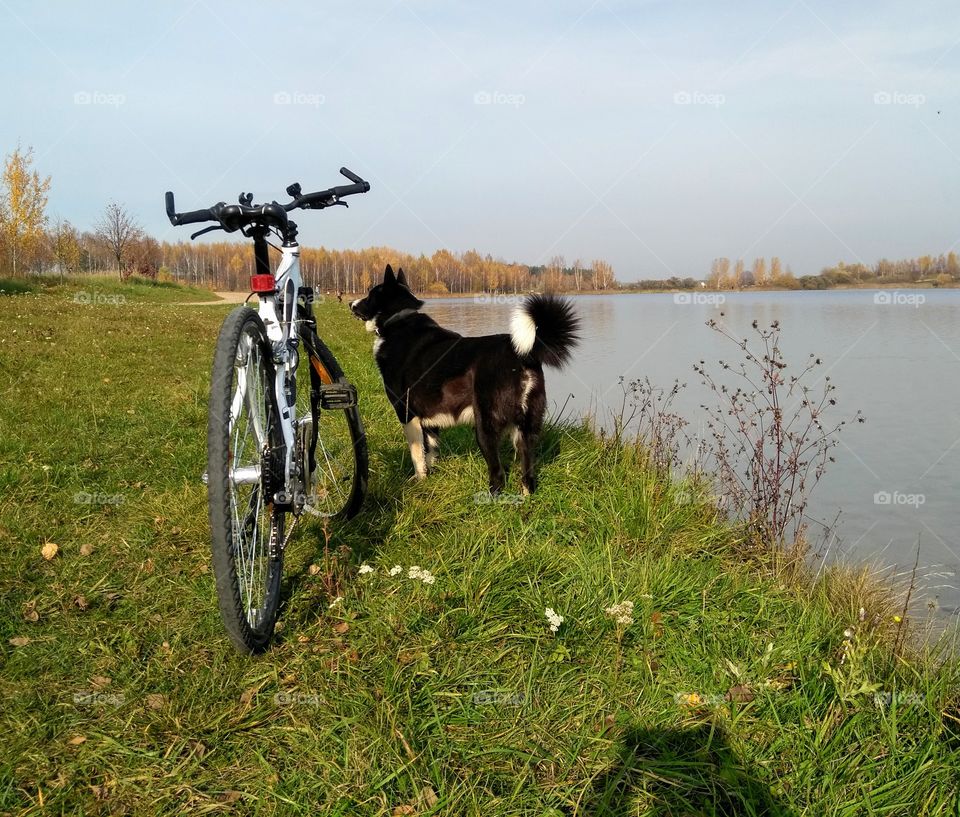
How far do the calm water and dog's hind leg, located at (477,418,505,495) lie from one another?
0.65 metres

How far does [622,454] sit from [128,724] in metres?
3.74

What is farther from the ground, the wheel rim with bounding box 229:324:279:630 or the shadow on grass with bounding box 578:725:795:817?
the wheel rim with bounding box 229:324:279:630

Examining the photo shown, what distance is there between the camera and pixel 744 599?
9.87 ft

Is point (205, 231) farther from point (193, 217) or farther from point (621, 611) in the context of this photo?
point (621, 611)

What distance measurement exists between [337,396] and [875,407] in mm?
7642

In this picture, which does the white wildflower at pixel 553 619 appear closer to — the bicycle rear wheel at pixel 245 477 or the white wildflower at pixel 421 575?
the white wildflower at pixel 421 575

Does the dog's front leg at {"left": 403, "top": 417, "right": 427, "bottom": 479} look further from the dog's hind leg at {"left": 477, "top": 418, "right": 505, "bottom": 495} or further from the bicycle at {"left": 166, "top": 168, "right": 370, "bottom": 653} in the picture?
the bicycle at {"left": 166, "top": 168, "right": 370, "bottom": 653}

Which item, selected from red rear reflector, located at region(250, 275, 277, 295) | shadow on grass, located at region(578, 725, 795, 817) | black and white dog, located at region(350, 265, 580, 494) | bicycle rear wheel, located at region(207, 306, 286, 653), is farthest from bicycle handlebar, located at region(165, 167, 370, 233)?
shadow on grass, located at region(578, 725, 795, 817)

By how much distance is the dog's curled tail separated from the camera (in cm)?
414

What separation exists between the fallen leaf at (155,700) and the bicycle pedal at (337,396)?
4.86 ft

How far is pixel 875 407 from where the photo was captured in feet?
27.4

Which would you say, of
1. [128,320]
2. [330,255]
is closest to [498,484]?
[128,320]

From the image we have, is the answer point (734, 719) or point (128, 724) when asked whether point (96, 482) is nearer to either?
point (128, 724)

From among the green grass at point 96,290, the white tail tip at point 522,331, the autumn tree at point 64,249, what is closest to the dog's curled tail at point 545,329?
the white tail tip at point 522,331
